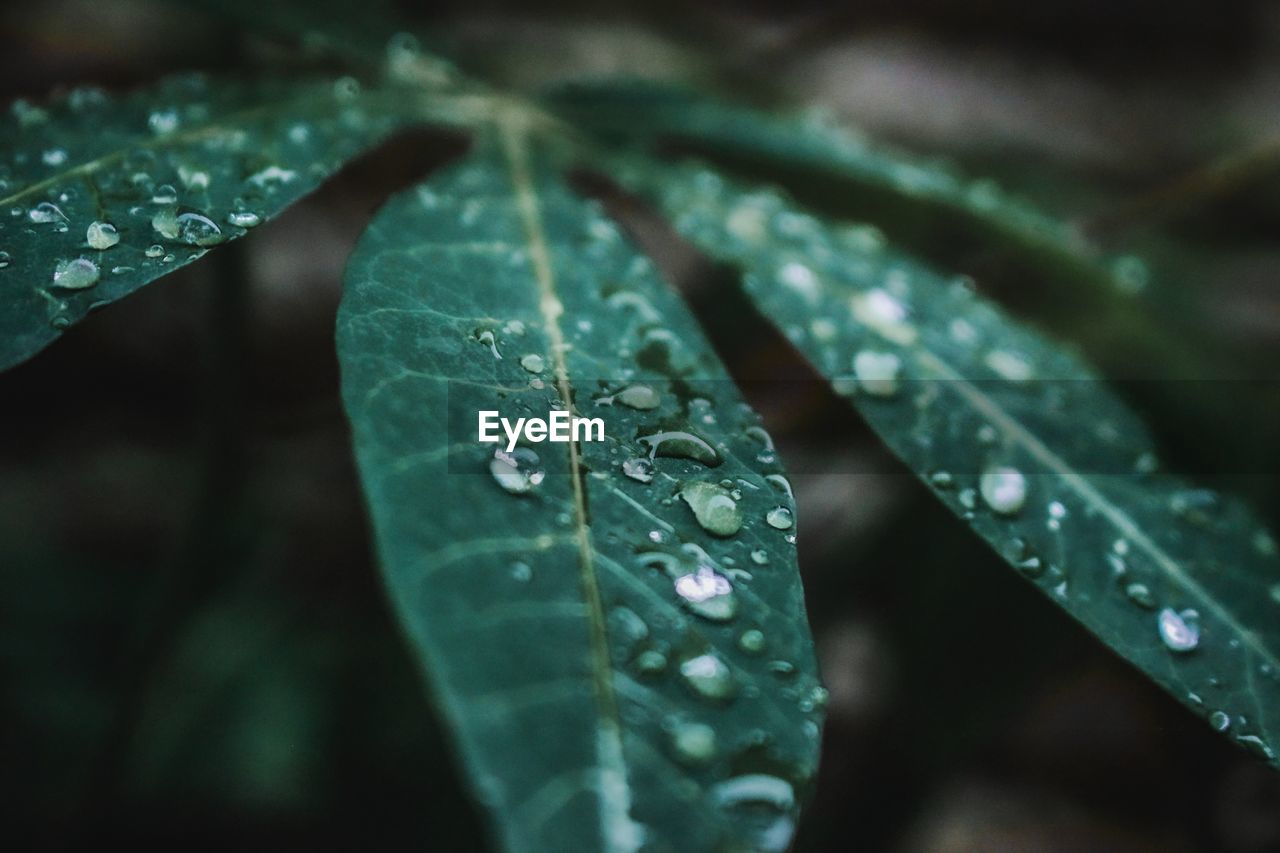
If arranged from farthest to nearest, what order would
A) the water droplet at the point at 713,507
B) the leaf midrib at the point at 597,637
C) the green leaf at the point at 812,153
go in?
the green leaf at the point at 812,153 → the water droplet at the point at 713,507 → the leaf midrib at the point at 597,637

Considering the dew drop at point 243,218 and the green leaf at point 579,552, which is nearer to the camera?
the green leaf at point 579,552

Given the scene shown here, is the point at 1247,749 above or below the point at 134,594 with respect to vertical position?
above

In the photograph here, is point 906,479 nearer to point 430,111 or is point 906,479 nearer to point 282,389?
point 430,111

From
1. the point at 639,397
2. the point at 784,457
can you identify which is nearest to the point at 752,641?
the point at 639,397

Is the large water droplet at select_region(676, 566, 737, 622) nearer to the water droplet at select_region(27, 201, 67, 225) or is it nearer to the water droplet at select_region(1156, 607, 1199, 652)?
the water droplet at select_region(1156, 607, 1199, 652)

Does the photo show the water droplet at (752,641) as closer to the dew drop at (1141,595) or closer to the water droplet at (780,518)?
the water droplet at (780,518)

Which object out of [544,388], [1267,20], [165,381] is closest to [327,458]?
[165,381]

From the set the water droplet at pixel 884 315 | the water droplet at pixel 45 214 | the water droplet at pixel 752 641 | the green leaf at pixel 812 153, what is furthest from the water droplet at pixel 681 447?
the green leaf at pixel 812 153
